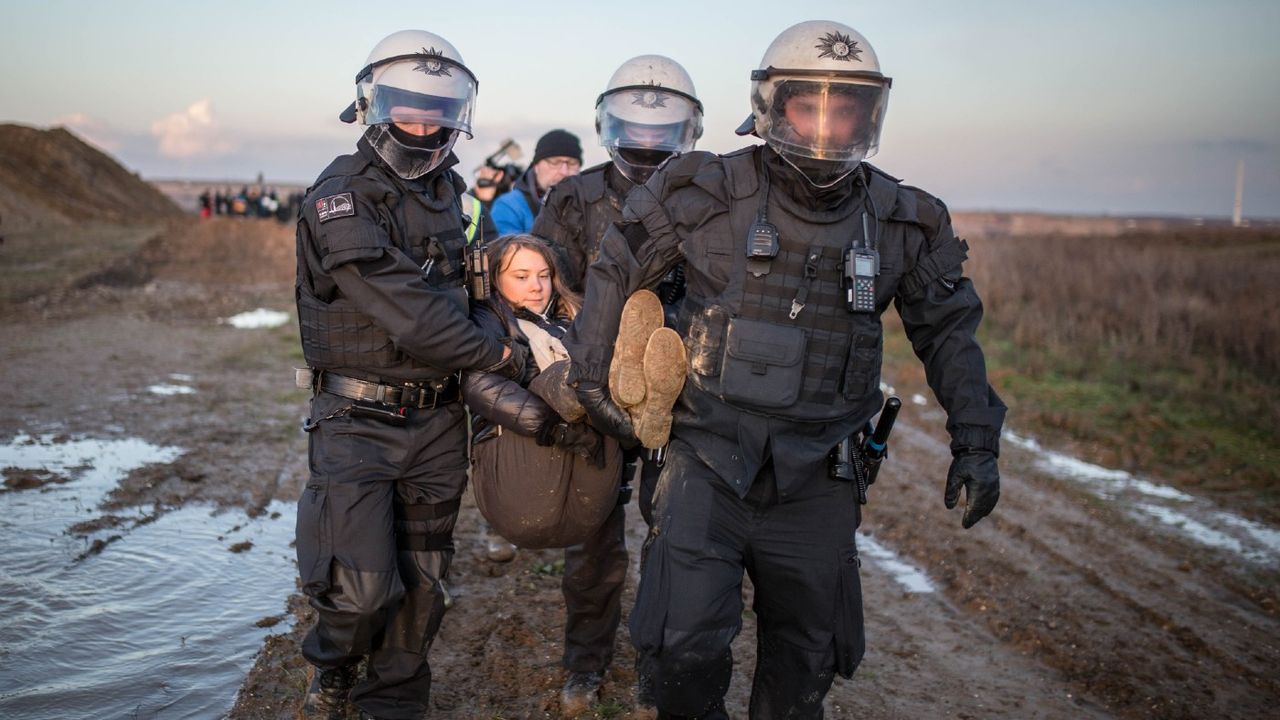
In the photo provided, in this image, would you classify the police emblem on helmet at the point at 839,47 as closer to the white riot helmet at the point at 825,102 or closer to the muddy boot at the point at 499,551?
the white riot helmet at the point at 825,102

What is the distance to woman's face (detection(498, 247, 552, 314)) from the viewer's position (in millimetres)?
4328

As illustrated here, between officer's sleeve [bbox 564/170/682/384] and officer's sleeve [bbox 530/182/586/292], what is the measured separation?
120 centimetres

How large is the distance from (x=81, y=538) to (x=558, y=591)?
271cm

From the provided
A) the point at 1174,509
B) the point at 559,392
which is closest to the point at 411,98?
the point at 559,392

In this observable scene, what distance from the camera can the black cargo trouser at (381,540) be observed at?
3.60 m

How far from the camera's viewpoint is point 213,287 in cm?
2164

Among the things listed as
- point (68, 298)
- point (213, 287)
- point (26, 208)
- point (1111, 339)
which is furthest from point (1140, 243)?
point (26, 208)

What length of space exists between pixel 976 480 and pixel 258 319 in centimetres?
1493

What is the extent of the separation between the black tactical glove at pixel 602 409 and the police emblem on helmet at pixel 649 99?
1985mm

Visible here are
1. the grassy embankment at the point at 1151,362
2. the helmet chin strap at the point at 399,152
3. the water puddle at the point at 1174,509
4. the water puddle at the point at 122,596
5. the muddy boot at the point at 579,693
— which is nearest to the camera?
the helmet chin strap at the point at 399,152

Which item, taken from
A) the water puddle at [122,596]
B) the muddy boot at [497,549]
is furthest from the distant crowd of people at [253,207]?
the muddy boot at [497,549]

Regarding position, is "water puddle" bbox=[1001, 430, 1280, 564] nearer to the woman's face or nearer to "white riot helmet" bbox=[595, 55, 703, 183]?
"white riot helmet" bbox=[595, 55, 703, 183]

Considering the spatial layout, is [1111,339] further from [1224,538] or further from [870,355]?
[870,355]

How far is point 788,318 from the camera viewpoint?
3410 millimetres
